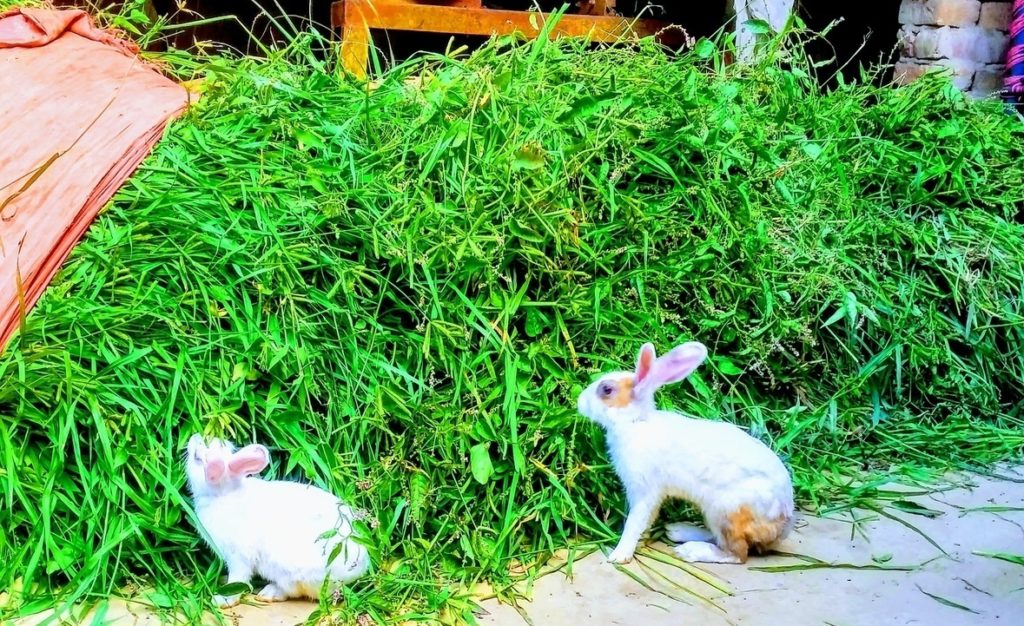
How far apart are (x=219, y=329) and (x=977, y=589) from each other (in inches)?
89.4

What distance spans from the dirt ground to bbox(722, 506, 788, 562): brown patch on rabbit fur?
0.06m

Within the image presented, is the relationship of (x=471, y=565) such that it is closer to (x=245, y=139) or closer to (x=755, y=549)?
(x=755, y=549)

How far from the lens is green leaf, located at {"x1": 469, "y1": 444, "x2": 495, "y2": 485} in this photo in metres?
2.81

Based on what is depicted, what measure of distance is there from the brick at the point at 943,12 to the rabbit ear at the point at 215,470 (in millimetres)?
4547

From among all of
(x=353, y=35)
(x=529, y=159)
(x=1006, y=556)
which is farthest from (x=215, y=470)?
(x=353, y=35)

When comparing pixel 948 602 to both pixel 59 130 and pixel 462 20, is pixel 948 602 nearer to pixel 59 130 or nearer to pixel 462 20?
pixel 59 130

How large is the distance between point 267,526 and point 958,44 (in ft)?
15.1

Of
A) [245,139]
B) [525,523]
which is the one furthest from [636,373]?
[245,139]

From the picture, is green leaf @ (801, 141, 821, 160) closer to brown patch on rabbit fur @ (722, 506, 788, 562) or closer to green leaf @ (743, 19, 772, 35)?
green leaf @ (743, 19, 772, 35)

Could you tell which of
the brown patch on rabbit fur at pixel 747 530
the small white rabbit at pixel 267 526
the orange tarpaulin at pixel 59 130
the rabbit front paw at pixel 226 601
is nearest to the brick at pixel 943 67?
the brown patch on rabbit fur at pixel 747 530

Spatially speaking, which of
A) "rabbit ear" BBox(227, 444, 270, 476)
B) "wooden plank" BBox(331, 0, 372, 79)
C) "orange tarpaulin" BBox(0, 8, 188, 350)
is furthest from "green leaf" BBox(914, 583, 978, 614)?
"wooden plank" BBox(331, 0, 372, 79)

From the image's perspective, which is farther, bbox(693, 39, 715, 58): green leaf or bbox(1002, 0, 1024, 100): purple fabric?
bbox(1002, 0, 1024, 100): purple fabric

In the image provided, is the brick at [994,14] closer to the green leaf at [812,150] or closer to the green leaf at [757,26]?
the green leaf at [757,26]

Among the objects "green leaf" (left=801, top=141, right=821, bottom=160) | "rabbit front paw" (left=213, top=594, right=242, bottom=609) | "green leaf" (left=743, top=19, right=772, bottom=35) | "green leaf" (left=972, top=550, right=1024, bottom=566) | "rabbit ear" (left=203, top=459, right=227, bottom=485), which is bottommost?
"green leaf" (left=972, top=550, right=1024, bottom=566)
